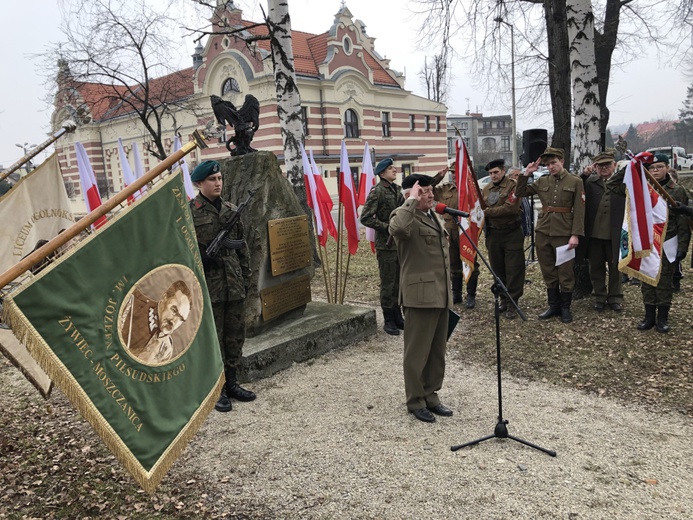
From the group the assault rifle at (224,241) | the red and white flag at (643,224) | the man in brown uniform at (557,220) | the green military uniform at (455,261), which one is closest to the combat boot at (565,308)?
the man in brown uniform at (557,220)

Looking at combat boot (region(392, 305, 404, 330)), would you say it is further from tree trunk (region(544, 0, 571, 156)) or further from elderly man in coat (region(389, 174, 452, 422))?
tree trunk (region(544, 0, 571, 156))

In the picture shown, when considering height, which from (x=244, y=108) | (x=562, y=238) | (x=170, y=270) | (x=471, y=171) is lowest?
(x=562, y=238)

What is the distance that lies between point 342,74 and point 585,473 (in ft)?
107

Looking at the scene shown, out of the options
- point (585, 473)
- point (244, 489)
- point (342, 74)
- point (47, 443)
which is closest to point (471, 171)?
point (585, 473)

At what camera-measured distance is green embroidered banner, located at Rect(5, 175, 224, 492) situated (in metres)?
2.10

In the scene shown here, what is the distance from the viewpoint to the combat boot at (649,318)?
5.90 metres

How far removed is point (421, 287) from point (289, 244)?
2380mm

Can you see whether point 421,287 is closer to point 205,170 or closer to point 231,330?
point 231,330

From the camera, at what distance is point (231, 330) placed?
15.1 ft

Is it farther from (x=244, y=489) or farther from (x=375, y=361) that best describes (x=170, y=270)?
(x=375, y=361)

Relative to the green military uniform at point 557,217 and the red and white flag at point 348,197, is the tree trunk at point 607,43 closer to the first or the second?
the green military uniform at point 557,217

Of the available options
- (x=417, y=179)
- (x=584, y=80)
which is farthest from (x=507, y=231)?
(x=417, y=179)

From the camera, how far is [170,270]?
269 centimetres

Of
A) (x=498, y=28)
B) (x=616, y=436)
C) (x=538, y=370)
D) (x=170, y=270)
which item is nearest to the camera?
(x=170, y=270)
